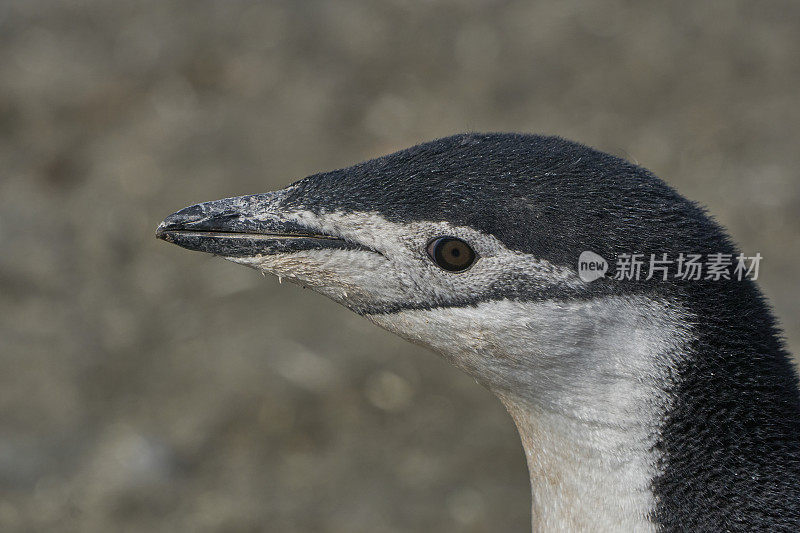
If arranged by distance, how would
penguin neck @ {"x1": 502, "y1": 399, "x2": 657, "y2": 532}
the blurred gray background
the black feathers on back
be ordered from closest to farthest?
the black feathers on back < penguin neck @ {"x1": 502, "y1": 399, "x2": 657, "y2": 532} < the blurred gray background

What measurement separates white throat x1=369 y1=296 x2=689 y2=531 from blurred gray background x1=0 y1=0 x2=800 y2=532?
7.83ft

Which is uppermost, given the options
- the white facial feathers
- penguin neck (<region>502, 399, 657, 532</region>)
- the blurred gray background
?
the blurred gray background

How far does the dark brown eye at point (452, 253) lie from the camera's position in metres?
2.38

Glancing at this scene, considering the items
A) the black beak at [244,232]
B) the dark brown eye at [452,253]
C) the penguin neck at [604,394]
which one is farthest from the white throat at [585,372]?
the black beak at [244,232]


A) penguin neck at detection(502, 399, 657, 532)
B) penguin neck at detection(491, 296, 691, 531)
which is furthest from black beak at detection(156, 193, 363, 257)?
penguin neck at detection(502, 399, 657, 532)

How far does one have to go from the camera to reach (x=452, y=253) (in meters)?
2.39

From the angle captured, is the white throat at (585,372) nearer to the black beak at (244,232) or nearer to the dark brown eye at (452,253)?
the dark brown eye at (452,253)

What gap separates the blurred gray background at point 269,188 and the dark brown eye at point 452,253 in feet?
9.08

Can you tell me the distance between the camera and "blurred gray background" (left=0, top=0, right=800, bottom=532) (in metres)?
5.03

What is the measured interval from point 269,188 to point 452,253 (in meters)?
4.40

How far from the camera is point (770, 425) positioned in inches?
93.4

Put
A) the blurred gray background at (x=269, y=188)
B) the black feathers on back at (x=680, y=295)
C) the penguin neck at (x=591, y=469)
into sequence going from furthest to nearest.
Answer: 1. the blurred gray background at (x=269, y=188)
2. the penguin neck at (x=591, y=469)
3. the black feathers on back at (x=680, y=295)

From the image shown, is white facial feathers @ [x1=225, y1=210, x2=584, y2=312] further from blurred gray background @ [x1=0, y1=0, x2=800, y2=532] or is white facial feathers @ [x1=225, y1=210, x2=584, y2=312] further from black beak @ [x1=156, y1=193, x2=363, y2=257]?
blurred gray background @ [x1=0, y1=0, x2=800, y2=532]

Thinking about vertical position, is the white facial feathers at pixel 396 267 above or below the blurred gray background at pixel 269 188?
below
